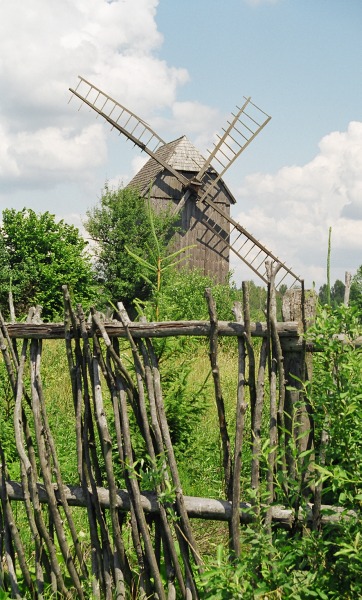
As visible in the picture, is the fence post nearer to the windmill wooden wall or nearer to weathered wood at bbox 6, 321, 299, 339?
weathered wood at bbox 6, 321, 299, 339

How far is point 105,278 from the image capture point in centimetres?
2455

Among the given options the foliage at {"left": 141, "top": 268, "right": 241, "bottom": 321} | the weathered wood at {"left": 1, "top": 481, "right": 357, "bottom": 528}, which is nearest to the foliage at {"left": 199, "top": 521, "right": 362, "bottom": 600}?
the weathered wood at {"left": 1, "top": 481, "right": 357, "bottom": 528}

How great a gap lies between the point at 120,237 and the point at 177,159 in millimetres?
3133

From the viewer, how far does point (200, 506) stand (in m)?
3.39

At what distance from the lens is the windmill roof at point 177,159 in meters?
24.2

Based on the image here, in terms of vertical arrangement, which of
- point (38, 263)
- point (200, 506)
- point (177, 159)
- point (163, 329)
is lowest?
point (200, 506)

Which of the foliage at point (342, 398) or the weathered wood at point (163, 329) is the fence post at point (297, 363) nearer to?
the weathered wood at point (163, 329)

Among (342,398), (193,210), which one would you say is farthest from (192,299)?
(342,398)

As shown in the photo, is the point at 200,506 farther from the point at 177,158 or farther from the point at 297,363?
the point at 177,158

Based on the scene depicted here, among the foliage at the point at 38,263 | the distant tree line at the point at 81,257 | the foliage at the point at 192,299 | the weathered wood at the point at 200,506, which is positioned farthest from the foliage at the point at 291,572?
the foliage at the point at 38,263

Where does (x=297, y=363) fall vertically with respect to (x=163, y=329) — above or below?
below

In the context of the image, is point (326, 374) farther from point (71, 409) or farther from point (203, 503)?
point (71, 409)

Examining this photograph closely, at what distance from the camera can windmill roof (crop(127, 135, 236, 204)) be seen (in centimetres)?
2416

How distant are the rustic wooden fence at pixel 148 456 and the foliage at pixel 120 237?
19.9m
